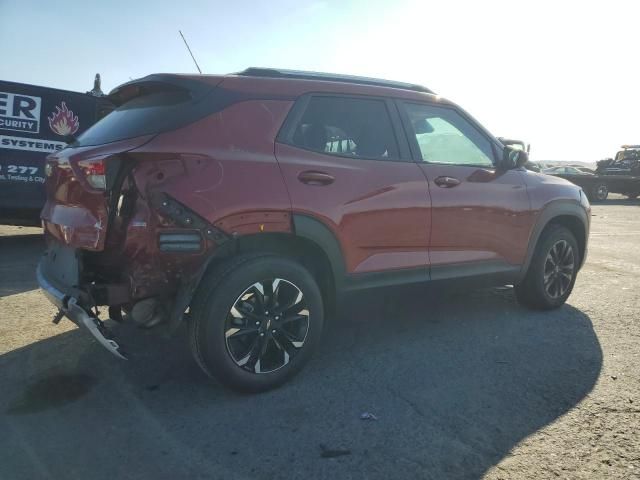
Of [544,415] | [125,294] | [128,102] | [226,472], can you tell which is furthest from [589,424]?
[128,102]

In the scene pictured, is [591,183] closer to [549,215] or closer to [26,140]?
[549,215]

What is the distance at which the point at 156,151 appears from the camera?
276 cm

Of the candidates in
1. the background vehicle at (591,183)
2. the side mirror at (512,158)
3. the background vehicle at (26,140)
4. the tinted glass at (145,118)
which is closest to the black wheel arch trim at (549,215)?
the side mirror at (512,158)

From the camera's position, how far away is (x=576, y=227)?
193 inches

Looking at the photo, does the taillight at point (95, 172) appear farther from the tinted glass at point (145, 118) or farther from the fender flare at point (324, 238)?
the fender flare at point (324, 238)

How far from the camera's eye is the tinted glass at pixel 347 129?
3307mm

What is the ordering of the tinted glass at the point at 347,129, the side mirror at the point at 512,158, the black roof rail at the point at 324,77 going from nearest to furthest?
1. the tinted glass at the point at 347,129
2. the black roof rail at the point at 324,77
3. the side mirror at the point at 512,158

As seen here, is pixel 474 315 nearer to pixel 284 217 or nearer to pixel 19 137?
pixel 284 217

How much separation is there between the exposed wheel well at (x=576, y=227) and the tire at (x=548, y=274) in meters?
0.06

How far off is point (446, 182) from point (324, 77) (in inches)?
47.5

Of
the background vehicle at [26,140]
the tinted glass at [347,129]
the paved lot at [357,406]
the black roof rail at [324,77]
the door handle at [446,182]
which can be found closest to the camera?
the paved lot at [357,406]

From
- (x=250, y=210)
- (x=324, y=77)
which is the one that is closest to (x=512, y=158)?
(x=324, y=77)

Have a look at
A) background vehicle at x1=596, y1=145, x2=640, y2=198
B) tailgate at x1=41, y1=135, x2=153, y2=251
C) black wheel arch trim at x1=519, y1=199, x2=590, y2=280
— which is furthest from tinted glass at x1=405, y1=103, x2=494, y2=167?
background vehicle at x1=596, y1=145, x2=640, y2=198

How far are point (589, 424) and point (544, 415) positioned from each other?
9.0 inches
